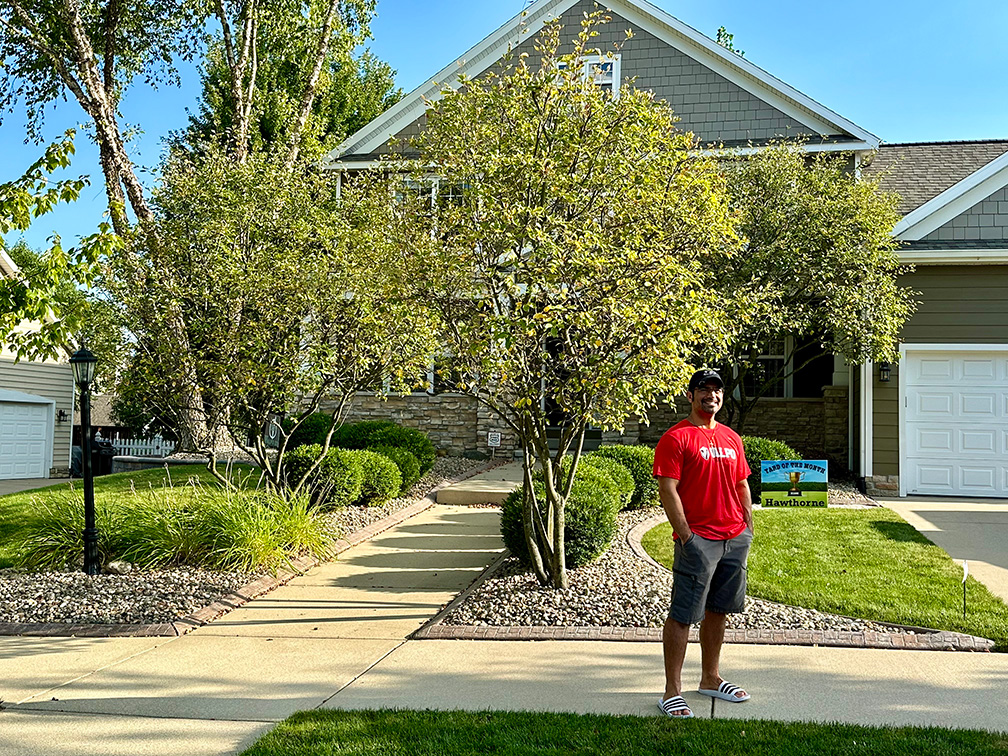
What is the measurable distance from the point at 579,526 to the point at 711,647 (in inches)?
122

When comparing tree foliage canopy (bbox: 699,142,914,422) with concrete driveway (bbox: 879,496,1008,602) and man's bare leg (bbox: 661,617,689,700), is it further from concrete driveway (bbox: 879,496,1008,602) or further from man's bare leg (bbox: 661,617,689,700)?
man's bare leg (bbox: 661,617,689,700)

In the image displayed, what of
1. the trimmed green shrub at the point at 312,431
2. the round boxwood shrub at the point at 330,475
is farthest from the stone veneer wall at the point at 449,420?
the round boxwood shrub at the point at 330,475

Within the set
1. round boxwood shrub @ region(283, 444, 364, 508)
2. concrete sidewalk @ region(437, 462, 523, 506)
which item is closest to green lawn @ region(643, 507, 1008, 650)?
concrete sidewalk @ region(437, 462, 523, 506)

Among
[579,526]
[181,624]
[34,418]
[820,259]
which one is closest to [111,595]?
[181,624]

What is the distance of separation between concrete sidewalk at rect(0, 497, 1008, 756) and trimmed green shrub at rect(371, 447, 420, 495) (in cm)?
567

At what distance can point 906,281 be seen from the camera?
13.3 metres

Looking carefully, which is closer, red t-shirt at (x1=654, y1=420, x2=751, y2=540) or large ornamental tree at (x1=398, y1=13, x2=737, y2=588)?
red t-shirt at (x1=654, y1=420, x2=751, y2=540)

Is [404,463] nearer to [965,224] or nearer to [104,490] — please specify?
[104,490]

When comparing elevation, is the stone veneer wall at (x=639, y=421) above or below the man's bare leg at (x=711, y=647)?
above

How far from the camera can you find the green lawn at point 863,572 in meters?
6.45

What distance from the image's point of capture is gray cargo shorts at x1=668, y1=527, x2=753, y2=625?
179 inches

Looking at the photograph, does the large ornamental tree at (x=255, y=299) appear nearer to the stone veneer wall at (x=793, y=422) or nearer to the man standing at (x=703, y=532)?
the man standing at (x=703, y=532)

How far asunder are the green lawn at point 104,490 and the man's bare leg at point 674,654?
21.1 ft

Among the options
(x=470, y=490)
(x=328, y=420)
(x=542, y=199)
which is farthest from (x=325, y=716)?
(x=328, y=420)
